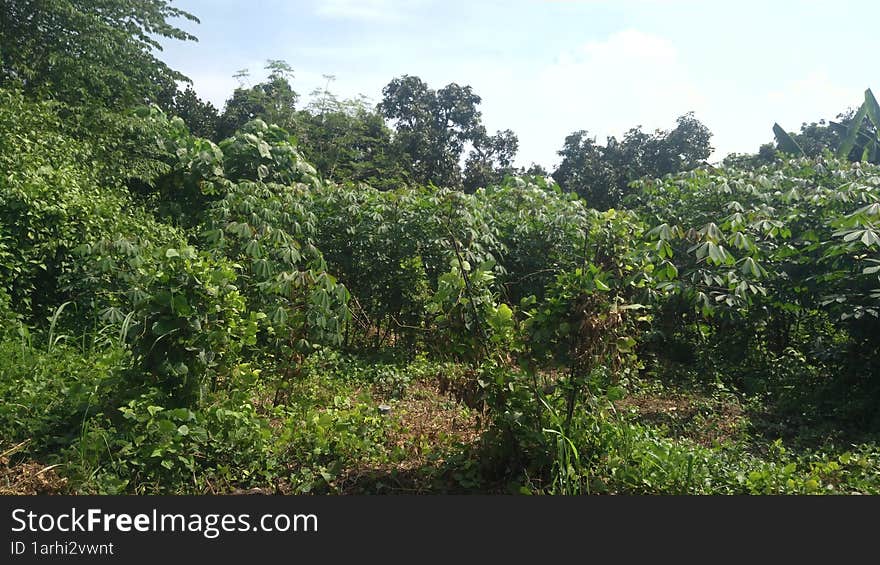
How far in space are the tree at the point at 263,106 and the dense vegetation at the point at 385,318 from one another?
5791 mm

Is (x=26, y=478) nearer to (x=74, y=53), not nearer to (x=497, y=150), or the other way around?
(x=74, y=53)

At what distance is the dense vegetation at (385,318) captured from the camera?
2.96m

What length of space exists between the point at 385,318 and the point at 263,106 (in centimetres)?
1171

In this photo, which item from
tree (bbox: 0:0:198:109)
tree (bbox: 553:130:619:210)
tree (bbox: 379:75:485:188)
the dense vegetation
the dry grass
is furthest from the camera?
tree (bbox: 379:75:485:188)

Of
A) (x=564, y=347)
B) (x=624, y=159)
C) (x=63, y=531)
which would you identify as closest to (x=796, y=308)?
(x=564, y=347)

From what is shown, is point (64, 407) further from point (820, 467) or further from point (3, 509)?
point (820, 467)

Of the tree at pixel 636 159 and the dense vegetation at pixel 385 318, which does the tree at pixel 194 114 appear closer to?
the dense vegetation at pixel 385 318

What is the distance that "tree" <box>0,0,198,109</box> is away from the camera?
8461 millimetres

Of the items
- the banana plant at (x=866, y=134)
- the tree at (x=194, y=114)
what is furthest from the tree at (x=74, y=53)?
the banana plant at (x=866, y=134)

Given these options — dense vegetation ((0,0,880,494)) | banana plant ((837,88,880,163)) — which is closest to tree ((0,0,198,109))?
dense vegetation ((0,0,880,494))

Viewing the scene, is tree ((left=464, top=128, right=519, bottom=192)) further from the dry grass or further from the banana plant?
the dry grass

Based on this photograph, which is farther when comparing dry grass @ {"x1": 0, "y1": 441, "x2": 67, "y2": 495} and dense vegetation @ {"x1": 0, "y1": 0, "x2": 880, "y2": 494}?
dense vegetation @ {"x1": 0, "y1": 0, "x2": 880, "y2": 494}

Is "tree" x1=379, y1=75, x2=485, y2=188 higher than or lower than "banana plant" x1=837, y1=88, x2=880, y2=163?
higher

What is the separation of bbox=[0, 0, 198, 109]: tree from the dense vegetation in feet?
0.12
